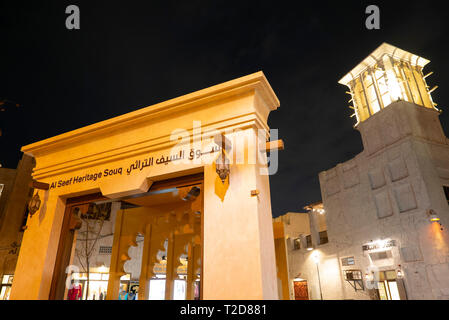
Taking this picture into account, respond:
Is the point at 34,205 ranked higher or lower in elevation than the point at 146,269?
higher

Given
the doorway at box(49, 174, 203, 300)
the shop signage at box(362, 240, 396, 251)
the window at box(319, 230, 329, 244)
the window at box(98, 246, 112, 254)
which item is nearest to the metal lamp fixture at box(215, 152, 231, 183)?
the doorway at box(49, 174, 203, 300)

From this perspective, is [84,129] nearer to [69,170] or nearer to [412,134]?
[69,170]

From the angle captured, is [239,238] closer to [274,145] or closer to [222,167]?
[222,167]

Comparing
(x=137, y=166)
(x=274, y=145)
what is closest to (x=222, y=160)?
(x=274, y=145)

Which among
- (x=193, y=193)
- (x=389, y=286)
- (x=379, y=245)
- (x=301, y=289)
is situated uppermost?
(x=379, y=245)

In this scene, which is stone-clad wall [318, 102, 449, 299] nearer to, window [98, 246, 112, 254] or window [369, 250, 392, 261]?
window [369, 250, 392, 261]

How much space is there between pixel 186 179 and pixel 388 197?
62.1 feet

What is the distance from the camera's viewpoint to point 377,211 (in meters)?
19.5

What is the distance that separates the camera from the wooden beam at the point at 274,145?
3.51 m

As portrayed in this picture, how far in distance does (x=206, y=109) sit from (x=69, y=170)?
2.49 m

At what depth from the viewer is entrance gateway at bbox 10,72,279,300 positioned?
299cm

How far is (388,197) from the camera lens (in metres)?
18.9

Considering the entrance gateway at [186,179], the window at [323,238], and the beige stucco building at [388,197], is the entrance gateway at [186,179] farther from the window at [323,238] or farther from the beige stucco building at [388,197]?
the window at [323,238]

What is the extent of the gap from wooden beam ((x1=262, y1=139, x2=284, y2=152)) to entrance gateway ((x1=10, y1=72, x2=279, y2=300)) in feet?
0.23
